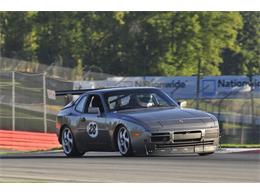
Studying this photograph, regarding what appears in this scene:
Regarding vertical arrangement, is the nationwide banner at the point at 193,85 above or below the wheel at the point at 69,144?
above

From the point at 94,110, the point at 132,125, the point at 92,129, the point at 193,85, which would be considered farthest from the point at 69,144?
the point at 193,85

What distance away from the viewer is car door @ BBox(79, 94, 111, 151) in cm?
1098

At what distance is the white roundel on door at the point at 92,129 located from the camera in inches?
440

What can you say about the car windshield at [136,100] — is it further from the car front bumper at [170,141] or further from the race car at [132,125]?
the car front bumper at [170,141]

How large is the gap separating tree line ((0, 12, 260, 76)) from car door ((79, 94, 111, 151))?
339cm

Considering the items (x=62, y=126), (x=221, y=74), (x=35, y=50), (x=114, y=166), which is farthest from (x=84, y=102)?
(x=35, y=50)

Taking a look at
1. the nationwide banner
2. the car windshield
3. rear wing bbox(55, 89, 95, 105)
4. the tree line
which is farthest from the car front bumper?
the tree line

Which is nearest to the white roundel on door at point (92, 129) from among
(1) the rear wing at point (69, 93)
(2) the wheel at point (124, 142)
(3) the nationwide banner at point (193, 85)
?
(2) the wheel at point (124, 142)

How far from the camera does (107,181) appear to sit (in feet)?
34.4

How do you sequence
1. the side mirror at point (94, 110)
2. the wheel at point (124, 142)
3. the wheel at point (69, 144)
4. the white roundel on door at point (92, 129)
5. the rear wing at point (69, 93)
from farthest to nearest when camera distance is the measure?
the rear wing at point (69, 93)
the wheel at point (69, 144)
the side mirror at point (94, 110)
the white roundel on door at point (92, 129)
the wheel at point (124, 142)

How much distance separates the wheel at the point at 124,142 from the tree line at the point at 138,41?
4.07 m

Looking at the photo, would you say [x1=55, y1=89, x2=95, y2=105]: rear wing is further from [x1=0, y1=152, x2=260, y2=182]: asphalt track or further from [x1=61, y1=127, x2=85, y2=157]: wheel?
[x1=0, y1=152, x2=260, y2=182]: asphalt track

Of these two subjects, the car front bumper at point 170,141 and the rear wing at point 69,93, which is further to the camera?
the rear wing at point 69,93
